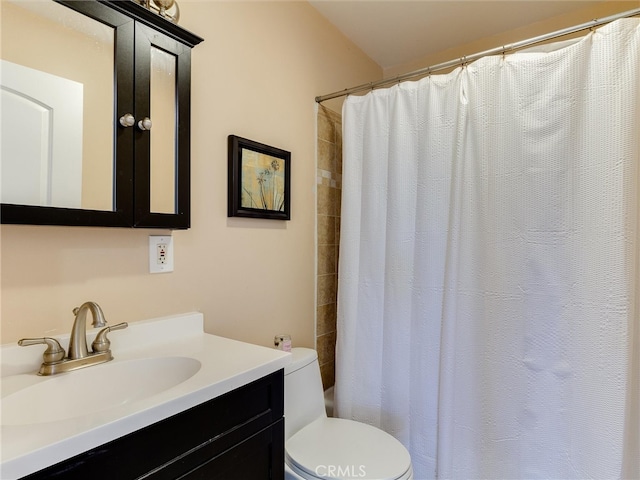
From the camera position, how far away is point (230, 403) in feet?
2.84

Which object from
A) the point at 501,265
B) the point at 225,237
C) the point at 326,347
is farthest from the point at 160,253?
the point at 501,265

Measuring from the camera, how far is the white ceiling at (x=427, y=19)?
1.84 metres

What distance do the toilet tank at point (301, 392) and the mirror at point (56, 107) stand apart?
879mm

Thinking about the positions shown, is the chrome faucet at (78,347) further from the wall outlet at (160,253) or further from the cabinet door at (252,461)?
the cabinet door at (252,461)

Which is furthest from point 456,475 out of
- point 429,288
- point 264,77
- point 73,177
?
point 264,77

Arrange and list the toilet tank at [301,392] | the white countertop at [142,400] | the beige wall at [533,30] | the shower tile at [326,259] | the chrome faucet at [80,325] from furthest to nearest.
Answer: the shower tile at [326,259], the beige wall at [533,30], the toilet tank at [301,392], the chrome faucet at [80,325], the white countertop at [142,400]

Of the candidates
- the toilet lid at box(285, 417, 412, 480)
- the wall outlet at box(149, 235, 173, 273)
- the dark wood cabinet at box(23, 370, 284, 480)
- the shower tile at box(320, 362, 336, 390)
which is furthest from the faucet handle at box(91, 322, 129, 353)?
the shower tile at box(320, 362, 336, 390)

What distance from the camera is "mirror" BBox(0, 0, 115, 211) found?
0.87 metres

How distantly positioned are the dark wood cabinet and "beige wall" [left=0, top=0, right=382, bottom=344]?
469 mm

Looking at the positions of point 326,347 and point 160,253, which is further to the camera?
point 326,347

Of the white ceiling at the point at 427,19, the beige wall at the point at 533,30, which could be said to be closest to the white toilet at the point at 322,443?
the white ceiling at the point at 427,19

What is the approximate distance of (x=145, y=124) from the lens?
1069mm

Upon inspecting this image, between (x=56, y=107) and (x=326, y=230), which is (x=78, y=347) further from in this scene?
(x=326, y=230)

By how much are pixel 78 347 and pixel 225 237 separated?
616 millimetres
